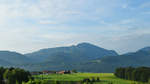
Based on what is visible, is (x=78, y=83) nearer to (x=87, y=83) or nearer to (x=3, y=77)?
(x=87, y=83)

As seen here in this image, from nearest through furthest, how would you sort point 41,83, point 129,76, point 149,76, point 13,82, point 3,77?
point 41,83 < point 13,82 < point 3,77 < point 149,76 < point 129,76

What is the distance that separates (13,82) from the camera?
91750mm

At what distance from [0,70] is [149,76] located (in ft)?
316

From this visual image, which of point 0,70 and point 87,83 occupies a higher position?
point 0,70

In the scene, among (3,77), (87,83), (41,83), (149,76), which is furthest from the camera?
(149,76)

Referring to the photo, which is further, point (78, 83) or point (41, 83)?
point (78, 83)

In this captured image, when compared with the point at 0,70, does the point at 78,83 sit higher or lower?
A: lower

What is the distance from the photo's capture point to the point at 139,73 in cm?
15588

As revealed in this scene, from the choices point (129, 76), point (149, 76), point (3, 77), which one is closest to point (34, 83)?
point (3, 77)

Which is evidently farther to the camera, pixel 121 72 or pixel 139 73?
pixel 121 72

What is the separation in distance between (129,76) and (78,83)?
54.9m

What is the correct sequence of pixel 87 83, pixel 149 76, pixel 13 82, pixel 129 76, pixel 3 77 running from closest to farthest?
pixel 13 82 < pixel 3 77 < pixel 87 83 < pixel 149 76 < pixel 129 76

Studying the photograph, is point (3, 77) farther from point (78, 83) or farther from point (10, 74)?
point (78, 83)

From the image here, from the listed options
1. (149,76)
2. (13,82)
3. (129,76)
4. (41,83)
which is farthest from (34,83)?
(129,76)
